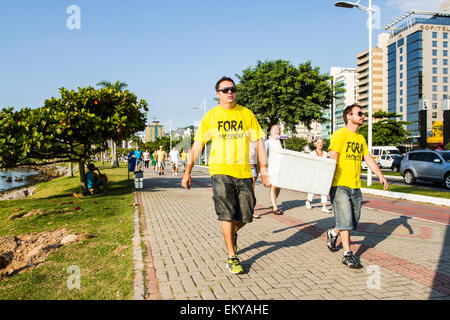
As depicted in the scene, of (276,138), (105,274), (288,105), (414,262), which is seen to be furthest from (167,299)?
(288,105)

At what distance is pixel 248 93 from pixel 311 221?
23327mm

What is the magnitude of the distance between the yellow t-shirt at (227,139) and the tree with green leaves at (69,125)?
7.60 metres

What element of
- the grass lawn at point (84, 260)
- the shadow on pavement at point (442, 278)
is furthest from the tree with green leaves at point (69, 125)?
the shadow on pavement at point (442, 278)

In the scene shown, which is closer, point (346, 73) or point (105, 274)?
point (105, 274)

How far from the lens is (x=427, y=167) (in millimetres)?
16750

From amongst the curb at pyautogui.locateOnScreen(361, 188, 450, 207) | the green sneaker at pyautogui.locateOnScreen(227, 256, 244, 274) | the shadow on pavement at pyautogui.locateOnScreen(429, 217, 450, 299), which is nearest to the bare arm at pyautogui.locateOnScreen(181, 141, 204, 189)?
the green sneaker at pyautogui.locateOnScreen(227, 256, 244, 274)

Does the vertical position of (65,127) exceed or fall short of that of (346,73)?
it falls short

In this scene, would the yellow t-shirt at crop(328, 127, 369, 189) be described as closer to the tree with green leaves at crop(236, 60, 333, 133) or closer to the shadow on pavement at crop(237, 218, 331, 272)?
the shadow on pavement at crop(237, 218, 331, 272)

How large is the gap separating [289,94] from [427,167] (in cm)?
1330

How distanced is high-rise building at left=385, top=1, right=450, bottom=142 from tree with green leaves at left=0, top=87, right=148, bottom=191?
94207mm

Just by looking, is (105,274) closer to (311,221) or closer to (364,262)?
(364,262)

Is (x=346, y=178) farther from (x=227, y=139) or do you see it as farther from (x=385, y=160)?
(x=385, y=160)

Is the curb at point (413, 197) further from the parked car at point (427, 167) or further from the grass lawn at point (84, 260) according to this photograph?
the grass lawn at point (84, 260)

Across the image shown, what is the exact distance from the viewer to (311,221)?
7602mm
